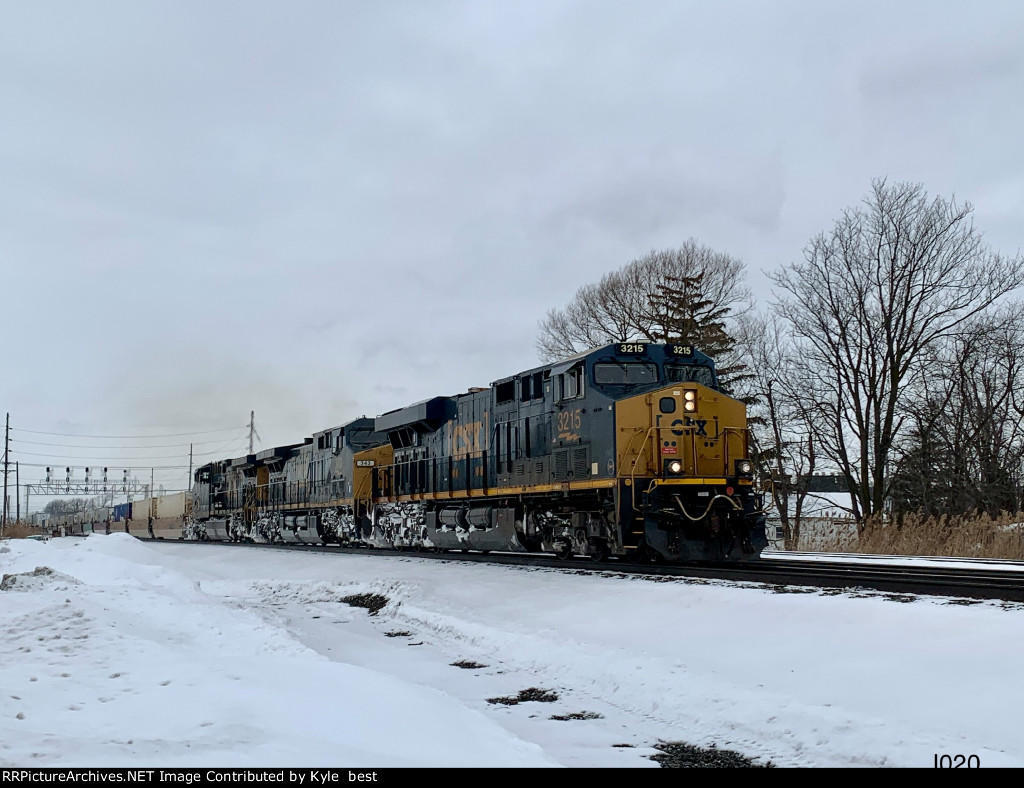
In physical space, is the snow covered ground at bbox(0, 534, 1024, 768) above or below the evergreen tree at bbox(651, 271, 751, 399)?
below

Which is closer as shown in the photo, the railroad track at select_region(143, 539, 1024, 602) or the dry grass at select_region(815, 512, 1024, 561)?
the railroad track at select_region(143, 539, 1024, 602)

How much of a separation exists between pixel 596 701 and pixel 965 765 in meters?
3.23

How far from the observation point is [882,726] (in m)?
5.48

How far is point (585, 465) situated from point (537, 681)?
670 cm

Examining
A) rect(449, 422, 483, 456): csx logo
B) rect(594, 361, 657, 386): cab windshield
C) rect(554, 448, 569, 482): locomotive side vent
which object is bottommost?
rect(554, 448, 569, 482): locomotive side vent

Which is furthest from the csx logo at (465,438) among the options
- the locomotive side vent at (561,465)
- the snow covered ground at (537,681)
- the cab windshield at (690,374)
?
the snow covered ground at (537,681)

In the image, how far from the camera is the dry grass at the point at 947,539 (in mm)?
17188

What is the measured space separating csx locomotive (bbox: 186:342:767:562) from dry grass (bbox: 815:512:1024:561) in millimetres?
6459

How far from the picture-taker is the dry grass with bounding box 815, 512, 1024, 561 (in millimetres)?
17188

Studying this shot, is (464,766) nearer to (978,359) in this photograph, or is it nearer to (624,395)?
(624,395)

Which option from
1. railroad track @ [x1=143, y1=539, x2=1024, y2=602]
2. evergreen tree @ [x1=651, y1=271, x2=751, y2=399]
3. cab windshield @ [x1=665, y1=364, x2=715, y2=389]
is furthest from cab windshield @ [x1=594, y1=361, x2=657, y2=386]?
evergreen tree @ [x1=651, y1=271, x2=751, y2=399]

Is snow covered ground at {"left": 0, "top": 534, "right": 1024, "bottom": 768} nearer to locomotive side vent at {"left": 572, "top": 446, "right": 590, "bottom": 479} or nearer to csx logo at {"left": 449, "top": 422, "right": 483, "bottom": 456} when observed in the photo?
locomotive side vent at {"left": 572, "top": 446, "right": 590, "bottom": 479}

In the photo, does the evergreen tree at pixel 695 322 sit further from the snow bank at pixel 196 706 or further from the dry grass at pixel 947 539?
the snow bank at pixel 196 706

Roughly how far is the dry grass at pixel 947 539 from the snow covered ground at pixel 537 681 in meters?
9.55
